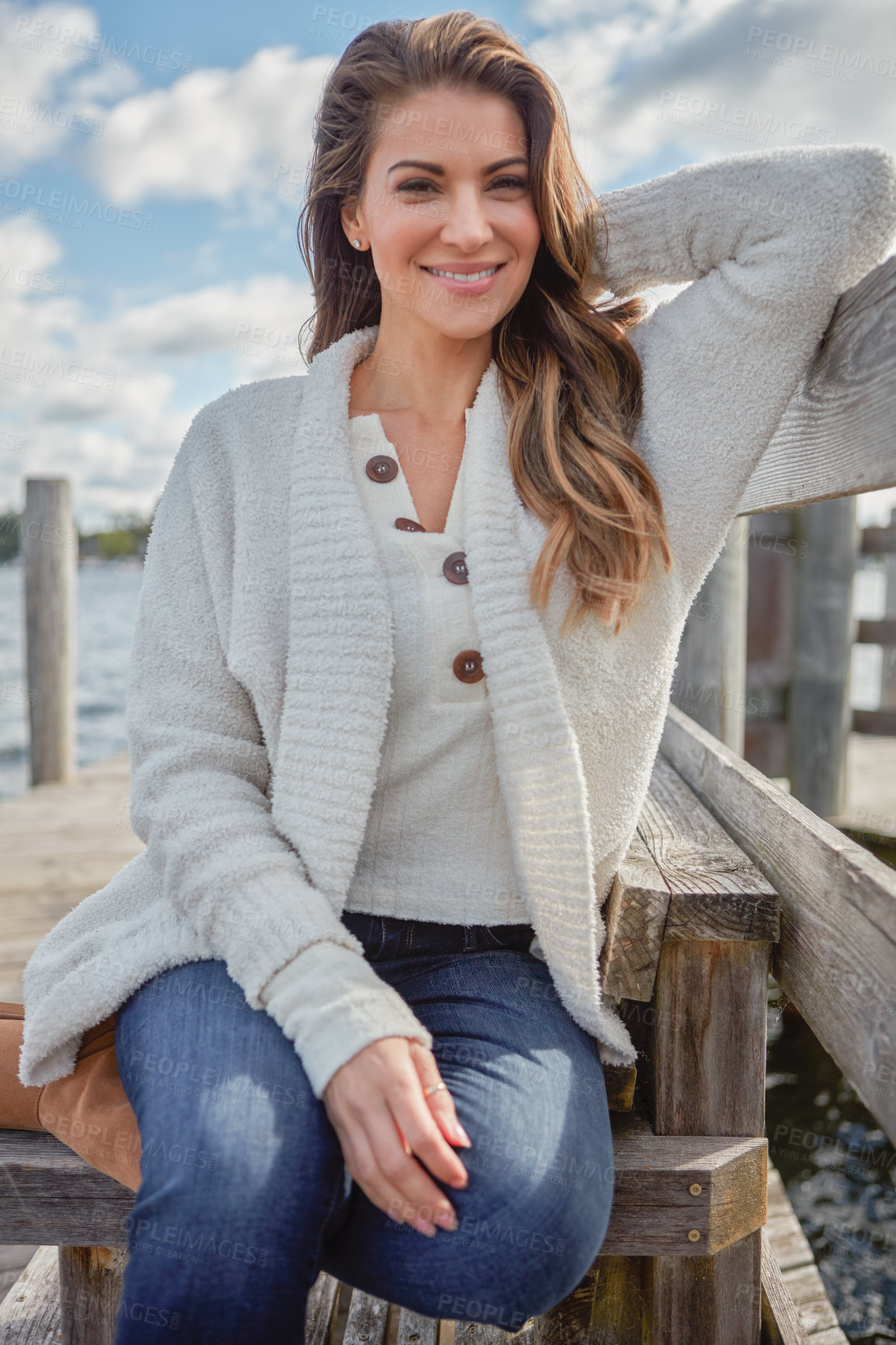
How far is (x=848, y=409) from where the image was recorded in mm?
1139

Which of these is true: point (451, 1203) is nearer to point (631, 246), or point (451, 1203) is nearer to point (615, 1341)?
point (615, 1341)

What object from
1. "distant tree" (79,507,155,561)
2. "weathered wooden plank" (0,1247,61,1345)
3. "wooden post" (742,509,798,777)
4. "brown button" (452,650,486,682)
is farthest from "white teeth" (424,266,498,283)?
"distant tree" (79,507,155,561)

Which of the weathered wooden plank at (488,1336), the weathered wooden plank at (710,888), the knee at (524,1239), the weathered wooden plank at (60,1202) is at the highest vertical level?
the weathered wooden plank at (710,888)

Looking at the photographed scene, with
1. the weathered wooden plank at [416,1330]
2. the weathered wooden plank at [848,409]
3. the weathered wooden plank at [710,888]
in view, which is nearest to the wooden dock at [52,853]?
the weathered wooden plank at [416,1330]

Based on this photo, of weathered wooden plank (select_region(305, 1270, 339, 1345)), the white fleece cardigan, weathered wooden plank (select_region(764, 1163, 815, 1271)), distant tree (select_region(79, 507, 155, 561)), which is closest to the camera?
the white fleece cardigan

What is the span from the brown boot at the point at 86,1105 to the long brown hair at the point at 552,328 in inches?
34.7

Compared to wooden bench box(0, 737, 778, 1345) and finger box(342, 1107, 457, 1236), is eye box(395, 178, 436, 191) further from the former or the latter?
finger box(342, 1107, 457, 1236)

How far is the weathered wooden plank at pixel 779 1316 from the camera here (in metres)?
1.56

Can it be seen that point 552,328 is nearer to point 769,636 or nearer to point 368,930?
point 368,930

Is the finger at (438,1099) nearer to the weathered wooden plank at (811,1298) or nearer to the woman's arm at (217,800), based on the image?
the woman's arm at (217,800)

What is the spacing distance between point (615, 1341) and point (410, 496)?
134 cm

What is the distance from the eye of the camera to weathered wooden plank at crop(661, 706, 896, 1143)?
1045 millimetres

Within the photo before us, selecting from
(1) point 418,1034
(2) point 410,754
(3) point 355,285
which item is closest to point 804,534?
(3) point 355,285

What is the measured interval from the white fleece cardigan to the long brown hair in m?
0.04
